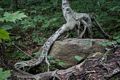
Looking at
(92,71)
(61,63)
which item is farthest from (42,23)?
(92,71)

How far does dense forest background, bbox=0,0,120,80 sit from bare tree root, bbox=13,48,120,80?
5.21 feet

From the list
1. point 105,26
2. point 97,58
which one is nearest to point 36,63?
point 97,58

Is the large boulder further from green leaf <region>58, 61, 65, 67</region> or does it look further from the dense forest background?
the dense forest background

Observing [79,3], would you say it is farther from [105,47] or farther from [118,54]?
[118,54]

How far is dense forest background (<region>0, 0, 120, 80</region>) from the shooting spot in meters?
7.94

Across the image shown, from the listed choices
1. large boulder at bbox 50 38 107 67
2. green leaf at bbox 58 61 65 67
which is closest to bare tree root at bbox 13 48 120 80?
green leaf at bbox 58 61 65 67

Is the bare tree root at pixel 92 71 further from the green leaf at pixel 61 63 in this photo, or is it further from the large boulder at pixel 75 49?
the large boulder at pixel 75 49

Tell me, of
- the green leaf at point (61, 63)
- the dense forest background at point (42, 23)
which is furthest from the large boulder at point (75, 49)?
the dense forest background at point (42, 23)

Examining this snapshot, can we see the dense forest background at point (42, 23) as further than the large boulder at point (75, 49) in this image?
Yes

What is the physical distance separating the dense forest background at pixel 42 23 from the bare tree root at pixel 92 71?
1.59m

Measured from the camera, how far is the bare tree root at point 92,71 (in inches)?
188

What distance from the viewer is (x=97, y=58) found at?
17.6 ft

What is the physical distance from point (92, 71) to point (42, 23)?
16.7 feet

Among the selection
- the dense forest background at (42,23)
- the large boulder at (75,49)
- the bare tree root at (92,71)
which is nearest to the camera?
the bare tree root at (92,71)
